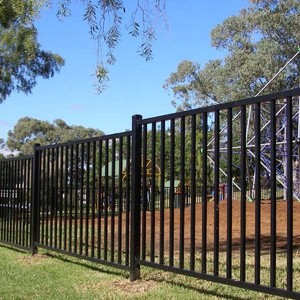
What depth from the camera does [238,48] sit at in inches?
1394

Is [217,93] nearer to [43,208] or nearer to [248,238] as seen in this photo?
[248,238]

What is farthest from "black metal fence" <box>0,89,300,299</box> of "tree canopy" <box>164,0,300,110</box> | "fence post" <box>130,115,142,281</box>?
"tree canopy" <box>164,0,300,110</box>

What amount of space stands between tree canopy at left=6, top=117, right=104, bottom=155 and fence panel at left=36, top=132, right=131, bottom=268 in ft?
197

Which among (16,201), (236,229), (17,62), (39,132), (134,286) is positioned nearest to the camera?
(134,286)

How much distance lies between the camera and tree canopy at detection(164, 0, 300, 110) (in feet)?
108

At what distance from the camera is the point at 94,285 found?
6473 mm

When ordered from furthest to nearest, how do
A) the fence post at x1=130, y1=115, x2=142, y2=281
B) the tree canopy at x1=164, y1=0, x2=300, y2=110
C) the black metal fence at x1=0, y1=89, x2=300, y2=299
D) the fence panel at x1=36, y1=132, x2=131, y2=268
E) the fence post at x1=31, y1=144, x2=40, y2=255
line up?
1. the tree canopy at x1=164, y1=0, x2=300, y2=110
2. the fence post at x1=31, y1=144, x2=40, y2=255
3. the fence panel at x1=36, y1=132, x2=131, y2=268
4. the fence post at x1=130, y1=115, x2=142, y2=281
5. the black metal fence at x1=0, y1=89, x2=300, y2=299

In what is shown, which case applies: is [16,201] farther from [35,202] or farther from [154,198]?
[154,198]

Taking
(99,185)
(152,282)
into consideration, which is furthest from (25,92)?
(152,282)

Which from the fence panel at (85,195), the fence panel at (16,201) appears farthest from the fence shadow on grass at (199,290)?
the fence panel at (16,201)

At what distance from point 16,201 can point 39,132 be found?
6250 centimetres

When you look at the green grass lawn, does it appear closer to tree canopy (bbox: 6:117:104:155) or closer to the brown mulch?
the brown mulch

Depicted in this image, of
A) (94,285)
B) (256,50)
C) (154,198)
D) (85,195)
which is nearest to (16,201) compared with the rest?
(85,195)

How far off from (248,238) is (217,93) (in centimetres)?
2706
